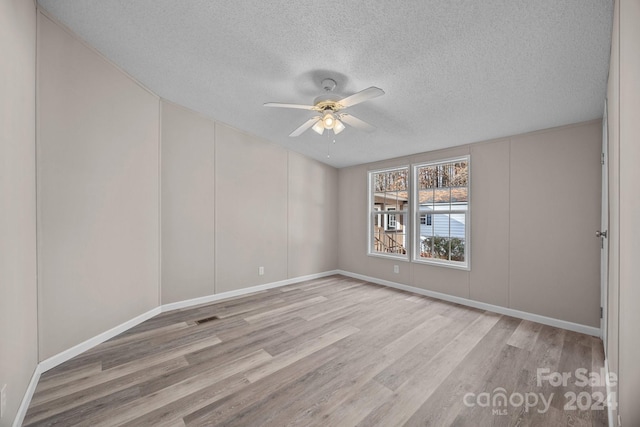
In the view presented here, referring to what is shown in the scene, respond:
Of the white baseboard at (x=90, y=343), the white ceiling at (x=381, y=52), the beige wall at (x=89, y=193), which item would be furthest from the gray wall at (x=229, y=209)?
the white ceiling at (x=381, y=52)

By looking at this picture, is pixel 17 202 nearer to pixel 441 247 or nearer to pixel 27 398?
pixel 27 398

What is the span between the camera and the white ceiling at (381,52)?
5.45ft

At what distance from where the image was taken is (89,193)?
2385mm

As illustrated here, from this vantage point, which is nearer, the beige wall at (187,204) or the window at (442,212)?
the beige wall at (187,204)

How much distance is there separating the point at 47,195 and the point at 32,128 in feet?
1.73

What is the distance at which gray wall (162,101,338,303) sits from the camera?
3385mm

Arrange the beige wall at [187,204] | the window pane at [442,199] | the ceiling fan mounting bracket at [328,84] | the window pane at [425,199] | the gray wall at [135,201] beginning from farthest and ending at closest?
the window pane at [425,199]
the window pane at [442,199]
the beige wall at [187,204]
the ceiling fan mounting bracket at [328,84]
the gray wall at [135,201]

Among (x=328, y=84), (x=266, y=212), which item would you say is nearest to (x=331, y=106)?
(x=328, y=84)

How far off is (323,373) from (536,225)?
124 inches

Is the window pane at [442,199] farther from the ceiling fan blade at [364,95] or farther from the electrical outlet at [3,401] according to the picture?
the electrical outlet at [3,401]

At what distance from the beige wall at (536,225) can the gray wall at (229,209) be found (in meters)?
2.50

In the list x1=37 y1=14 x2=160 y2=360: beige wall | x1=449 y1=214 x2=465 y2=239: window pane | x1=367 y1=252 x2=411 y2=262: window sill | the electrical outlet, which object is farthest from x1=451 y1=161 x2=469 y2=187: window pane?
the electrical outlet

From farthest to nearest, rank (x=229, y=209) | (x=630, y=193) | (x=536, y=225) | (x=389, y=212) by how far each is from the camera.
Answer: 1. (x=389, y=212)
2. (x=229, y=209)
3. (x=536, y=225)
4. (x=630, y=193)

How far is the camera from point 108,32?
2133 millimetres
